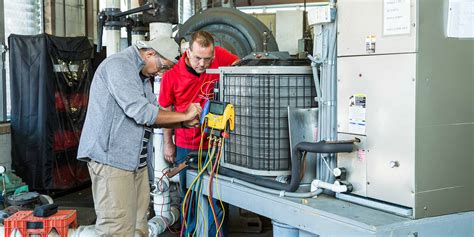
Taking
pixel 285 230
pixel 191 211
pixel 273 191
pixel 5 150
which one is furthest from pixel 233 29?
pixel 285 230

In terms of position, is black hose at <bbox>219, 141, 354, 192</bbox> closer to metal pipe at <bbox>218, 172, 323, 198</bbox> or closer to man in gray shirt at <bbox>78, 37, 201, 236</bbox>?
metal pipe at <bbox>218, 172, 323, 198</bbox>

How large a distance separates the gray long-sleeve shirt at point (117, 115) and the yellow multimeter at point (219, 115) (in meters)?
0.25

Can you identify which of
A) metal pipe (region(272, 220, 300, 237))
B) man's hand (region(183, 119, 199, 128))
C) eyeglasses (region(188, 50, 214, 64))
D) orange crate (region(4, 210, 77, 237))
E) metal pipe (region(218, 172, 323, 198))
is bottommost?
orange crate (region(4, 210, 77, 237))

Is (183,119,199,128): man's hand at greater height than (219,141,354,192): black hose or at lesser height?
greater

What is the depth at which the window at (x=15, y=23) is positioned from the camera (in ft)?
15.7

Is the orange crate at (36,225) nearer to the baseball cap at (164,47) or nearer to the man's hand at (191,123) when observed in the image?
the man's hand at (191,123)

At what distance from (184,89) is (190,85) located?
0.16 feet

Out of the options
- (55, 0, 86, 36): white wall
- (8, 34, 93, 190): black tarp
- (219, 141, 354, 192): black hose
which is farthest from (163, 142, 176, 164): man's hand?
(55, 0, 86, 36): white wall

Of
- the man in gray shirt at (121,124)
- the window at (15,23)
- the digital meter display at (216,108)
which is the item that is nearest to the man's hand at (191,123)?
the man in gray shirt at (121,124)

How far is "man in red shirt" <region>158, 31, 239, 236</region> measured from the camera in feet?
8.70

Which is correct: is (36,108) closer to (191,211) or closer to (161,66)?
(191,211)

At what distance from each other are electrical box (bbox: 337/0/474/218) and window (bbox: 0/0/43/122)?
3.94 m

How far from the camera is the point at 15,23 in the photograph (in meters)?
4.95

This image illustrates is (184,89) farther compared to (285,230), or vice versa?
(184,89)
